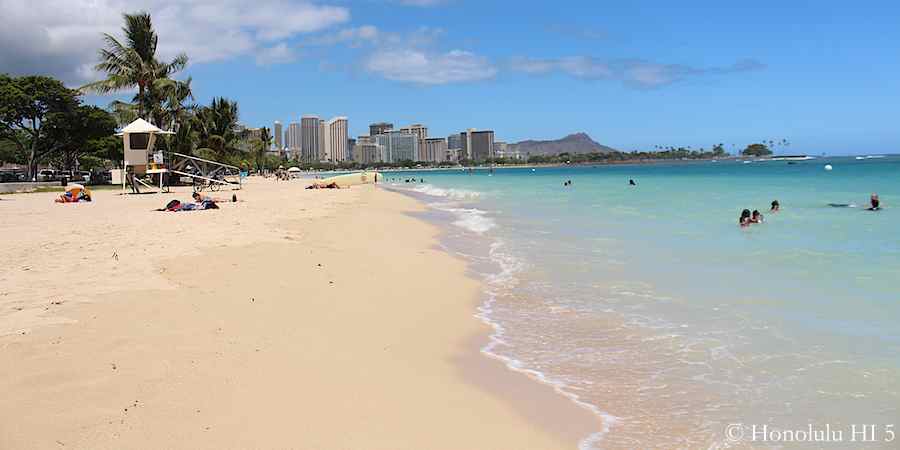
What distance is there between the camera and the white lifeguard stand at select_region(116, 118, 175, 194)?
23.4m

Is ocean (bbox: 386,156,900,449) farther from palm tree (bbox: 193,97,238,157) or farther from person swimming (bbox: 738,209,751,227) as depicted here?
palm tree (bbox: 193,97,238,157)

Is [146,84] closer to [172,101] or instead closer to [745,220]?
[172,101]

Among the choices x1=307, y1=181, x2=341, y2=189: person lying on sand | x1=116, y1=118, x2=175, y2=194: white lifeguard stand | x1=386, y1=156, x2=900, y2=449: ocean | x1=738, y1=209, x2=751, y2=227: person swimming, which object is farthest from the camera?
x1=307, y1=181, x2=341, y2=189: person lying on sand

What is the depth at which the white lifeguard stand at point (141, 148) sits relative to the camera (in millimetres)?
23438

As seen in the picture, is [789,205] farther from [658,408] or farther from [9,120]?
[9,120]

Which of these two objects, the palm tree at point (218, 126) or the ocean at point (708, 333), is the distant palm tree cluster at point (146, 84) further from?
the ocean at point (708, 333)

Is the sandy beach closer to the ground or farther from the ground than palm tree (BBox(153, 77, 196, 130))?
closer to the ground

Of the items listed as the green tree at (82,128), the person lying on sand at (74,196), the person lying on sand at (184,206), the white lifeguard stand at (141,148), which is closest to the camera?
the person lying on sand at (184,206)

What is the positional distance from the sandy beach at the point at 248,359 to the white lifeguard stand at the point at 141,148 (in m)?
17.1

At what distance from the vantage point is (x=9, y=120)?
30578 mm

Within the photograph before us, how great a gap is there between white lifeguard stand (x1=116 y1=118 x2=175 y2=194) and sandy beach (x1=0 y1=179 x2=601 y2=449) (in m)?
17.1

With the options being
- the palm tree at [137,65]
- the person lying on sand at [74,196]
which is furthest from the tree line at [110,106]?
the person lying on sand at [74,196]

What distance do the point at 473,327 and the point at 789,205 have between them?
20269mm

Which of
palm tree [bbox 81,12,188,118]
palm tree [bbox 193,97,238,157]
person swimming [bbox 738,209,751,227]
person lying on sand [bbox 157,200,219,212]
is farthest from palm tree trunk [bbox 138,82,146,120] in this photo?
person swimming [bbox 738,209,751,227]
